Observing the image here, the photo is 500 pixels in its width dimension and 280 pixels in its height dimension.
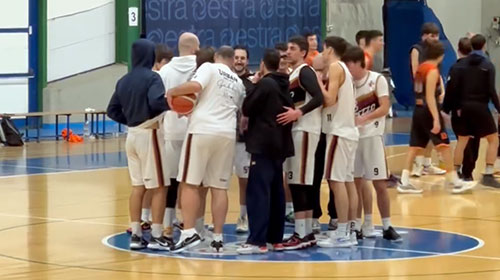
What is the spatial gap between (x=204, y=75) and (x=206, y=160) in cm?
79

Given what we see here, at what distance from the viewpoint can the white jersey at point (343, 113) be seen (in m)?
10.7

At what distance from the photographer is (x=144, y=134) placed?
10.4 metres

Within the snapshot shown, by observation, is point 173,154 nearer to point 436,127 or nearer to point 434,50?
point 434,50

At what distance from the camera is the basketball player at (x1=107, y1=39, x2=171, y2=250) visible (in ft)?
33.9

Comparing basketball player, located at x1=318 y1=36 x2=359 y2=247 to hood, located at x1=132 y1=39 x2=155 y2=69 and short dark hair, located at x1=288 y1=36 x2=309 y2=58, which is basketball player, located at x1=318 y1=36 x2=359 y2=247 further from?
hood, located at x1=132 y1=39 x2=155 y2=69

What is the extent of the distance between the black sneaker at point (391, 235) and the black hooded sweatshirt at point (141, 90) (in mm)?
2597

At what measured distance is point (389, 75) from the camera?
2609cm

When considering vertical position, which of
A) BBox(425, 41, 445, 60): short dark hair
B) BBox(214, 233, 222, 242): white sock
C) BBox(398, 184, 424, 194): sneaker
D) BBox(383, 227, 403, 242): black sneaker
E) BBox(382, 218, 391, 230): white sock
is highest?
BBox(425, 41, 445, 60): short dark hair

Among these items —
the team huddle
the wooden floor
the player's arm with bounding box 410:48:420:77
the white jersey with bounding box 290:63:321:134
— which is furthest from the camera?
the player's arm with bounding box 410:48:420:77

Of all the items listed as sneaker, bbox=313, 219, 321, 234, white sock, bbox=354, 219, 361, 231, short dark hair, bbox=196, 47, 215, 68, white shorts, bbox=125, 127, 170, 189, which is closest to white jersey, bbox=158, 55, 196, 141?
short dark hair, bbox=196, 47, 215, 68

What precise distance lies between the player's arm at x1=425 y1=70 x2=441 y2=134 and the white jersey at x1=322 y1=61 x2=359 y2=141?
3697 millimetres

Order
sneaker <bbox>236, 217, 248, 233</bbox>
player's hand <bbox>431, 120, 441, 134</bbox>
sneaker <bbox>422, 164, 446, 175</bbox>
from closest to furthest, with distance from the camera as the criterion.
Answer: sneaker <bbox>236, 217, 248, 233</bbox>
player's hand <bbox>431, 120, 441, 134</bbox>
sneaker <bbox>422, 164, 446, 175</bbox>

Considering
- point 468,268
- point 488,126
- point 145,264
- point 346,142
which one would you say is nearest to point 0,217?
point 145,264

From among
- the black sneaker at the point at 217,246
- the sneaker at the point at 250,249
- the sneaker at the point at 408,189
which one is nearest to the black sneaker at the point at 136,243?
the black sneaker at the point at 217,246
